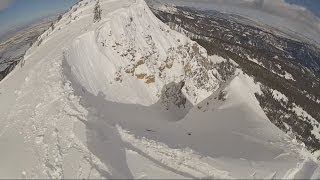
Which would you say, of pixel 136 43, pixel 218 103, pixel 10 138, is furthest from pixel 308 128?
pixel 10 138

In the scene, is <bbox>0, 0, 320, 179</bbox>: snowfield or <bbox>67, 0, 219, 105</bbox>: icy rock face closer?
<bbox>0, 0, 320, 179</bbox>: snowfield

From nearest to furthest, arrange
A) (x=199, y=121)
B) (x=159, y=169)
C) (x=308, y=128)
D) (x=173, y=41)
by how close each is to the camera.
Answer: (x=159, y=169), (x=199, y=121), (x=173, y=41), (x=308, y=128)

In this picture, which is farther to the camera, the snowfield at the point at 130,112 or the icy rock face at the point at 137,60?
the icy rock face at the point at 137,60

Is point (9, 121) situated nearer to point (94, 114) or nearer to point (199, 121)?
point (94, 114)

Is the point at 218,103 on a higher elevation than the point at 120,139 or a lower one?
lower
